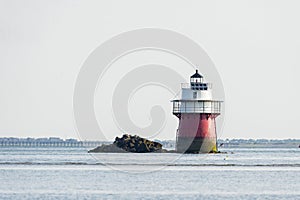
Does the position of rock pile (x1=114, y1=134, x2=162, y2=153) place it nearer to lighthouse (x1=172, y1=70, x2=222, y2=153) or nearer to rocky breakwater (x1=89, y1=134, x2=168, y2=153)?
rocky breakwater (x1=89, y1=134, x2=168, y2=153)

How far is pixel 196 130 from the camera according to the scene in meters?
93.9

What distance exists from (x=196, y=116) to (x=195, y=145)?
2.79 m

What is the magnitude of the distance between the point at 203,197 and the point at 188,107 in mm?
45383

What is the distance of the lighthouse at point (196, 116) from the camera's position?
94312mm

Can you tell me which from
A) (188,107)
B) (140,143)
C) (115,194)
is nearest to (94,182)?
(115,194)

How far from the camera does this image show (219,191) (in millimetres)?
53125

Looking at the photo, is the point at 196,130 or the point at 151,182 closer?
the point at 151,182

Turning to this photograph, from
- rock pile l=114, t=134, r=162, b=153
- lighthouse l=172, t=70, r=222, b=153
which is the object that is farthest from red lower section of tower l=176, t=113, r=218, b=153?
rock pile l=114, t=134, r=162, b=153

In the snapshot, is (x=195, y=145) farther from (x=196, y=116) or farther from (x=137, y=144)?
(x=137, y=144)

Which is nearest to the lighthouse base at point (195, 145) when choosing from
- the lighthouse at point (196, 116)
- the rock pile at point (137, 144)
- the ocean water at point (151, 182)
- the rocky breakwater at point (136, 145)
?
the lighthouse at point (196, 116)

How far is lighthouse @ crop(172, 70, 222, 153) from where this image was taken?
94312mm

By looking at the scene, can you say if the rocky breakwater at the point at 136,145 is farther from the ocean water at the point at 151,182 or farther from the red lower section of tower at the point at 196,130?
the ocean water at the point at 151,182

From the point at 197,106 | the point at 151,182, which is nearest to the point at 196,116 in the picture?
Answer: the point at 197,106

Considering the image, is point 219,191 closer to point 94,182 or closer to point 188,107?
point 94,182
